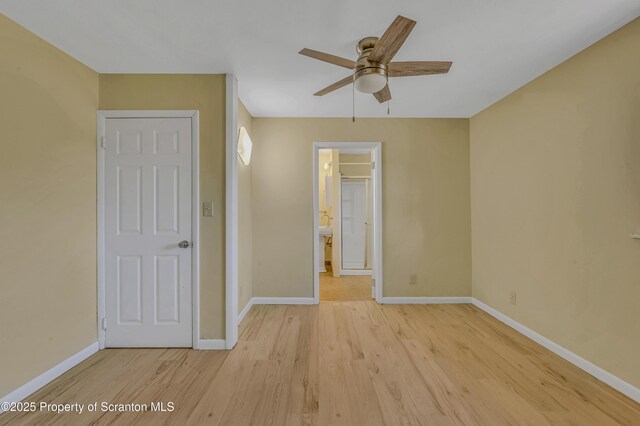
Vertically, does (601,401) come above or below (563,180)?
below

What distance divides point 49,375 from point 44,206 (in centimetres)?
121

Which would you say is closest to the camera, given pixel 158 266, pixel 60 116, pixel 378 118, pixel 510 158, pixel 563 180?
pixel 60 116

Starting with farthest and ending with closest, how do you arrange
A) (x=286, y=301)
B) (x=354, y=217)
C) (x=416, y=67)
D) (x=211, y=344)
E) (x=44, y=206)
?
(x=354, y=217), (x=286, y=301), (x=211, y=344), (x=44, y=206), (x=416, y=67)

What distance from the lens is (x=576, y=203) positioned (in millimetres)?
2256

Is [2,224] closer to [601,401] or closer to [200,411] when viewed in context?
[200,411]

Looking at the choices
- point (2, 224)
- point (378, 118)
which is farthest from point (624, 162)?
point (2, 224)

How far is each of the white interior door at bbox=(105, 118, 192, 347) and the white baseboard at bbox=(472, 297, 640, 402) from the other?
3.18 meters

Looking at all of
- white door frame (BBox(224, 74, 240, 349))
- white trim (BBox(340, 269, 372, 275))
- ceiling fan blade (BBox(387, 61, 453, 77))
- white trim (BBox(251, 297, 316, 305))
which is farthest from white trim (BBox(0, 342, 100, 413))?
white trim (BBox(340, 269, 372, 275))

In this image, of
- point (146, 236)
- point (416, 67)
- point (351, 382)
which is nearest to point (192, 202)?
point (146, 236)

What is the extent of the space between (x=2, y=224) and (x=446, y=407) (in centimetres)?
301

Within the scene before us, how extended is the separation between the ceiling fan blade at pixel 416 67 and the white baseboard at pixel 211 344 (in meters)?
2.59

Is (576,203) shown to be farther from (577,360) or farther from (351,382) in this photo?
(351,382)

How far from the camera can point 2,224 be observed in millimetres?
1767

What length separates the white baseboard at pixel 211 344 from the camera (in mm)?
2512
